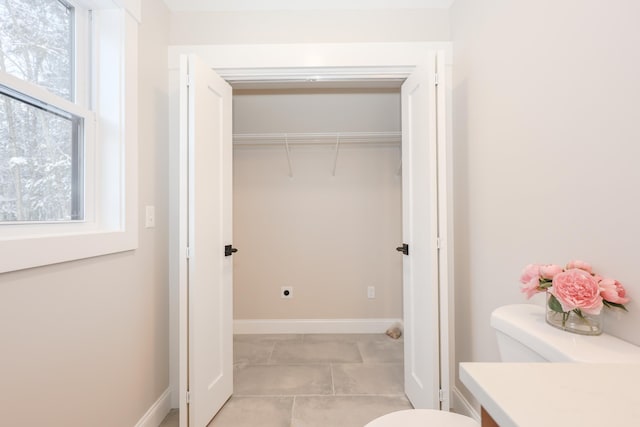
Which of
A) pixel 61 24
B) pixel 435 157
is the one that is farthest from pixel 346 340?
pixel 61 24

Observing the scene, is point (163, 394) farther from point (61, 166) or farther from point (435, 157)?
point (435, 157)

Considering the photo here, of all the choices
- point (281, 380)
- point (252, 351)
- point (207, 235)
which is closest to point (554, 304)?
point (207, 235)

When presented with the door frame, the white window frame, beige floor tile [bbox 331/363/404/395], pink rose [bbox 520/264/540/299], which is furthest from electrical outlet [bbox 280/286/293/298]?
pink rose [bbox 520/264/540/299]

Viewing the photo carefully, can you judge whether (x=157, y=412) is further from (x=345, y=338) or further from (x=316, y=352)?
(x=345, y=338)

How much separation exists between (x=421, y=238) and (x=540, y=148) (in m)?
0.69

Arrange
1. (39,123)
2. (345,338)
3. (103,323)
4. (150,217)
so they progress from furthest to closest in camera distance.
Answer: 1. (345,338)
2. (150,217)
3. (103,323)
4. (39,123)

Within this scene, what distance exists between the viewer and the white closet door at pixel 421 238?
152cm

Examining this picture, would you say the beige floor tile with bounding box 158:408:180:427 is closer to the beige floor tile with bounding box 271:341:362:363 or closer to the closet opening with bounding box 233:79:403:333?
the beige floor tile with bounding box 271:341:362:363

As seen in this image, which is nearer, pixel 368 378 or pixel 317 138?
pixel 368 378

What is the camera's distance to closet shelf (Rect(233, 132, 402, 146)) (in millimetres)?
2812

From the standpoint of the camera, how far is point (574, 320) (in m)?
0.90

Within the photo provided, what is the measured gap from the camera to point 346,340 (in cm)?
285

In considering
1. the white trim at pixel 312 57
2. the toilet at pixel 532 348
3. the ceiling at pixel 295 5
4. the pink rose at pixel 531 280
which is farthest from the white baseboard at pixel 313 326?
the ceiling at pixel 295 5

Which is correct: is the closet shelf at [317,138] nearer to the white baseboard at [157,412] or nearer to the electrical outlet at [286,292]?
the electrical outlet at [286,292]
